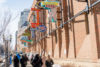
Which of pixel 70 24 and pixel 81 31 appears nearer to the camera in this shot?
pixel 81 31

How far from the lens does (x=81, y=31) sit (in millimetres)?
13898

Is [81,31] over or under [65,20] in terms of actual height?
under

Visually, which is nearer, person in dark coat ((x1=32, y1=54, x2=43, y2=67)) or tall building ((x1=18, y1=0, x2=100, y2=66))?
person in dark coat ((x1=32, y1=54, x2=43, y2=67))

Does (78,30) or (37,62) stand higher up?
(78,30)

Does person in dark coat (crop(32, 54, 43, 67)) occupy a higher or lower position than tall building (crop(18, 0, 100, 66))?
lower

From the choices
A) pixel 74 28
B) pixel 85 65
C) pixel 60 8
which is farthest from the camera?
pixel 60 8

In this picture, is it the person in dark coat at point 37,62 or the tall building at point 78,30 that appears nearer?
the person in dark coat at point 37,62

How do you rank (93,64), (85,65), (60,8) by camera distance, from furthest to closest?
(60,8), (85,65), (93,64)

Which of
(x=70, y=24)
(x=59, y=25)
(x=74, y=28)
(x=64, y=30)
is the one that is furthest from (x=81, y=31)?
(x=59, y=25)

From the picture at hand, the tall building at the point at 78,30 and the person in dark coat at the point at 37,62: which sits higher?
the tall building at the point at 78,30

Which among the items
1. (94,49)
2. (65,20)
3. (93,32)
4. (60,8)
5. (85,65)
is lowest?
(85,65)

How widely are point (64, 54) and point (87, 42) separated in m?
4.73

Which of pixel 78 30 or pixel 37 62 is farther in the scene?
pixel 78 30

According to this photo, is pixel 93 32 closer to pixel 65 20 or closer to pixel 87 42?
pixel 87 42
